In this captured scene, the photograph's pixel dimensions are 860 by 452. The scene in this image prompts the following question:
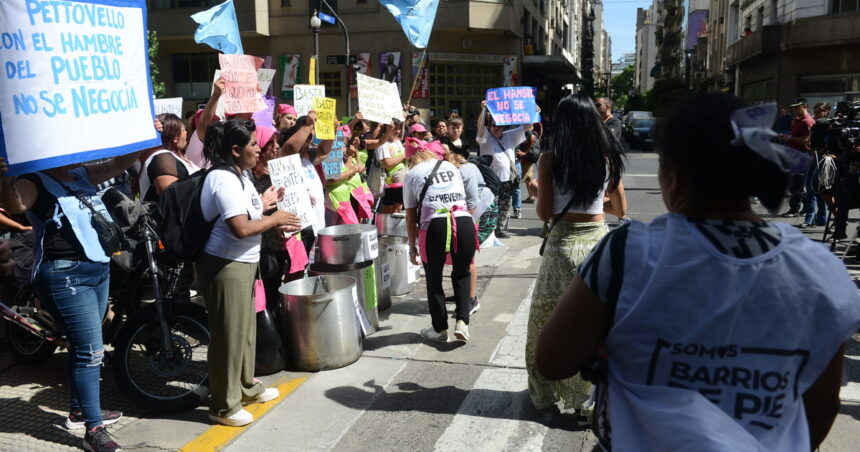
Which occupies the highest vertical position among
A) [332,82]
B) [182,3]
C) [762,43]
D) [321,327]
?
[182,3]

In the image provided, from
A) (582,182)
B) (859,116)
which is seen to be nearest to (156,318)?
(582,182)

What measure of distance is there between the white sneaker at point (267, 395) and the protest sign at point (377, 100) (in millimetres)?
3497

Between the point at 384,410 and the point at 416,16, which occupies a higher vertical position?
the point at 416,16

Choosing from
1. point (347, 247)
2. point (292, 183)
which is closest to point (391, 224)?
point (347, 247)

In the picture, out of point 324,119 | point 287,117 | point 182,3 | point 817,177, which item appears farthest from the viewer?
point 182,3

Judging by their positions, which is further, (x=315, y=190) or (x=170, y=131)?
(x=315, y=190)

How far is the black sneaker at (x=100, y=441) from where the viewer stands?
360 cm

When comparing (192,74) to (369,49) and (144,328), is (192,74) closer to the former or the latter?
(369,49)

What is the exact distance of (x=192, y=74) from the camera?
32.8 metres

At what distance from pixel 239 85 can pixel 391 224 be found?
8.33 feet

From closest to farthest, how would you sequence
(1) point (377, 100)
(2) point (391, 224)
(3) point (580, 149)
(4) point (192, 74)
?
(3) point (580, 149)
(1) point (377, 100)
(2) point (391, 224)
(4) point (192, 74)

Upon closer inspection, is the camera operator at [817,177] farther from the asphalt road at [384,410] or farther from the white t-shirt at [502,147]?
the asphalt road at [384,410]

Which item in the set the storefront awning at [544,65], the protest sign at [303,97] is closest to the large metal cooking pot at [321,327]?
the protest sign at [303,97]

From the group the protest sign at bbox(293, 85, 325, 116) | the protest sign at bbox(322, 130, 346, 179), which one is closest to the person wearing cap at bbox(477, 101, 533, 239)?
the protest sign at bbox(293, 85, 325, 116)
